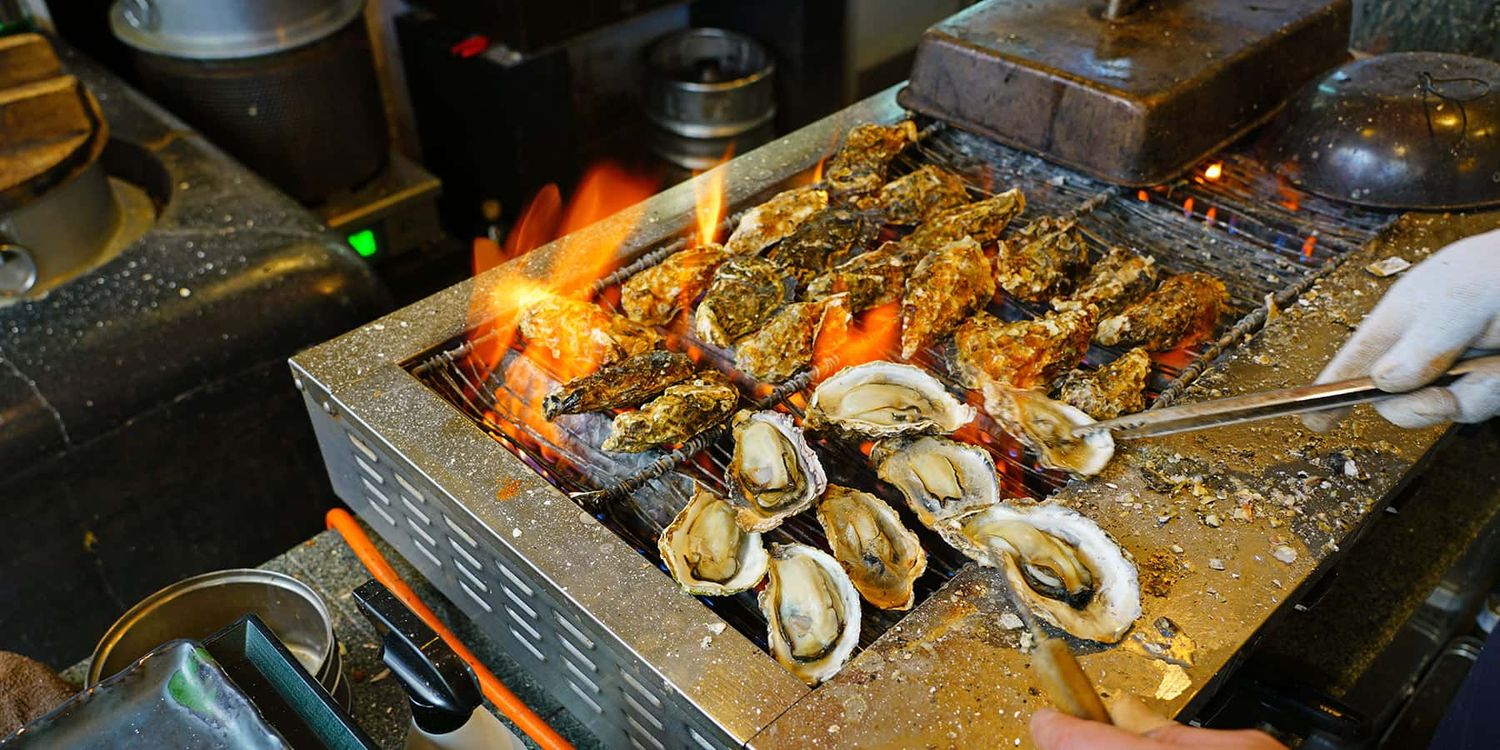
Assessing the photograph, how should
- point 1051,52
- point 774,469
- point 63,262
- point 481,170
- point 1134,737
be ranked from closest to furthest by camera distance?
point 1134,737 → point 774,469 → point 1051,52 → point 63,262 → point 481,170

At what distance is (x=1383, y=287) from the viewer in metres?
2.03

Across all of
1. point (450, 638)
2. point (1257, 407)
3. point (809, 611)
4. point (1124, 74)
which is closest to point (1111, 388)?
point (1257, 407)

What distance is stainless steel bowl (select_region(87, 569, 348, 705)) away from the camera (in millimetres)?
1709

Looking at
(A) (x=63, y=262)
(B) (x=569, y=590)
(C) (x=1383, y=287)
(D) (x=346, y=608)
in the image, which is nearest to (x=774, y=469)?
(B) (x=569, y=590)

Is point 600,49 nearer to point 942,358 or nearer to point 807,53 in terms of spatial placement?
point 807,53

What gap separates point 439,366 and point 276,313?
105 cm

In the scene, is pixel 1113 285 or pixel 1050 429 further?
pixel 1113 285

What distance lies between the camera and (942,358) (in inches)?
79.8

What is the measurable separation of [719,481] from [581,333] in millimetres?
418

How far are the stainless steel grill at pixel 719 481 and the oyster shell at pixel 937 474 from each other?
78 mm

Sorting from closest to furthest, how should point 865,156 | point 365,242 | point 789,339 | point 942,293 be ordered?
1. point 789,339
2. point 942,293
3. point 865,156
4. point 365,242

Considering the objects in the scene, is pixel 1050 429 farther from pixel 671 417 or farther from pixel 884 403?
pixel 671 417

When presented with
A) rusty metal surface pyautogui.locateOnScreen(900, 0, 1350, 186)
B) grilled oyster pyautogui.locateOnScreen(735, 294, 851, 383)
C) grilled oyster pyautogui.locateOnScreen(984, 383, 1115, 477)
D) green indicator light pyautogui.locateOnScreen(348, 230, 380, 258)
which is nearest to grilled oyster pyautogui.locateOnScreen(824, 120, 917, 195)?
rusty metal surface pyautogui.locateOnScreen(900, 0, 1350, 186)

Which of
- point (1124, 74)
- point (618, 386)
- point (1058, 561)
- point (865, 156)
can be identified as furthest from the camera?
point (865, 156)
